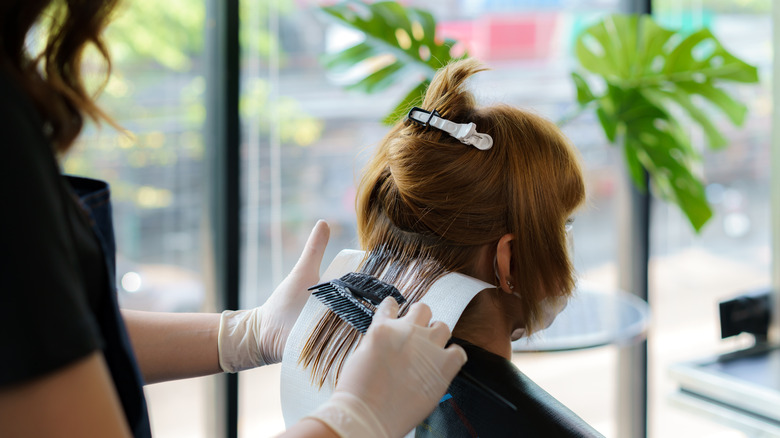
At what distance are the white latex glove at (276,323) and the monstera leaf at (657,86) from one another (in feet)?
3.69

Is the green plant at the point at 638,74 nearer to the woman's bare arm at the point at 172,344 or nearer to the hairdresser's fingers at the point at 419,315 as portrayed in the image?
the woman's bare arm at the point at 172,344

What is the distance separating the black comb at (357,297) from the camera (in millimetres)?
978

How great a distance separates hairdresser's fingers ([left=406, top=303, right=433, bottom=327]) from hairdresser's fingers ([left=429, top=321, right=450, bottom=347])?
0.6 inches

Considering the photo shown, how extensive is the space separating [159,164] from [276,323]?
1.06m

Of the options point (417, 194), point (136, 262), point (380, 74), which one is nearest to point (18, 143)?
point (417, 194)

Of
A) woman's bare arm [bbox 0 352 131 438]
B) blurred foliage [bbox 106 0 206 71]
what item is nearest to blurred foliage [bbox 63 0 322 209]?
blurred foliage [bbox 106 0 206 71]

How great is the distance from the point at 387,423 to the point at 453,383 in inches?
8.2

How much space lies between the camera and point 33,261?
564mm

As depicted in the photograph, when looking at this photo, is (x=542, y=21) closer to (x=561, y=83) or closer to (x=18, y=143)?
(x=561, y=83)

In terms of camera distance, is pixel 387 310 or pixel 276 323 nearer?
pixel 387 310

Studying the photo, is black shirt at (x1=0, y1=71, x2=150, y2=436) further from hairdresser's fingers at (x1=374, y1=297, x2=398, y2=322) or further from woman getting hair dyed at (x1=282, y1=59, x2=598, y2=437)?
woman getting hair dyed at (x1=282, y1=59, x2=598, y2=437)

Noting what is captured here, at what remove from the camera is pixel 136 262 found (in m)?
2.11

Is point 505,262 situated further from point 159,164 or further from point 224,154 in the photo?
point 159,164

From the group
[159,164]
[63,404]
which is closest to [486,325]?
[63,404]
